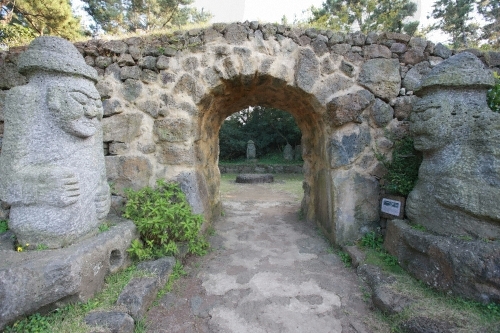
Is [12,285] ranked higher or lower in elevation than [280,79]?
lower

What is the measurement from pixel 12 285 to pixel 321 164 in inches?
128

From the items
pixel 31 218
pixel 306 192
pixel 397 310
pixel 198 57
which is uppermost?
pixel 198 57

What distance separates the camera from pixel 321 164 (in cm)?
365

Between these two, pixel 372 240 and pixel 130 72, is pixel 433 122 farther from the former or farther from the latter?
pixel 130 72

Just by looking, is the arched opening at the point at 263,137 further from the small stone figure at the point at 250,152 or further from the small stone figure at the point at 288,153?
the small stone figure at the point at 250,152

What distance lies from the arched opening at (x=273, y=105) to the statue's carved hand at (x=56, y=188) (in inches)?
61.0

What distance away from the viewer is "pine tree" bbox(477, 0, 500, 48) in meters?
12.5

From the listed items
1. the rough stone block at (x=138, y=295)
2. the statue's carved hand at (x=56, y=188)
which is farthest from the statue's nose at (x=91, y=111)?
the rough stone block at (x=138, y=295)

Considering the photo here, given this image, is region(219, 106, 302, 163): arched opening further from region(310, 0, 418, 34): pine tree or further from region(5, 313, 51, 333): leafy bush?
region(5, 313, 51, 333): leafy bush

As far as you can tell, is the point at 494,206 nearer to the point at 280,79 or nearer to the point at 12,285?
the point at 280,79

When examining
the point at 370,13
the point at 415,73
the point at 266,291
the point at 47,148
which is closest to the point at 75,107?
the point at 47,148

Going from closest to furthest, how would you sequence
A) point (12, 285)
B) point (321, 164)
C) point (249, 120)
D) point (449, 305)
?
point (12, 285), point (449, 305), point (321, 164), point (249, 120)

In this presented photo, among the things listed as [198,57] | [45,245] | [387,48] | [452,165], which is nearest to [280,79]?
[198,57]

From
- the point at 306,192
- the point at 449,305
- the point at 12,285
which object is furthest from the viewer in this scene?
the point at 306,192
